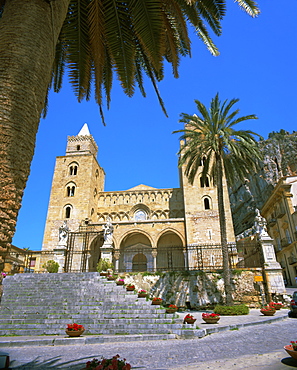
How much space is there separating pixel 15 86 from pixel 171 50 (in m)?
4.50

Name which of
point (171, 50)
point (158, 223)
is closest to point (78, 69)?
point (171, 50)

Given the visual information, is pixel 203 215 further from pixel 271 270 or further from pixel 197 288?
pixel 271 270

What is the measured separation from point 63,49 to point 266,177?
40.8m

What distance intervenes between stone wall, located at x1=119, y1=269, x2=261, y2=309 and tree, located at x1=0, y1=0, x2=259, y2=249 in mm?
10699

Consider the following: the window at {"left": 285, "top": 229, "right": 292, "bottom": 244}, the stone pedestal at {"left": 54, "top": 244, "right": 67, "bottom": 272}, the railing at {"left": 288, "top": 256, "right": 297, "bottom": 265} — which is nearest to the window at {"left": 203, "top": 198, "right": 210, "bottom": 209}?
the window at {"left": 285, "top": 229, "right": 292, "bottom": 244}

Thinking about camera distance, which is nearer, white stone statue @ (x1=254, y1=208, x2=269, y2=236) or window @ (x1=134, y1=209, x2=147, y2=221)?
white stone statue @ (x1=254, y1=208, x2=269, y2=236)

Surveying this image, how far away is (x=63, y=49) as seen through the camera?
6668 millimetres

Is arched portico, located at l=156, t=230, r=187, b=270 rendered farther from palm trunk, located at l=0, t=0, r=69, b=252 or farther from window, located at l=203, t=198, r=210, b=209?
palm trunk, located at l=0, t=0, r=69, b=252

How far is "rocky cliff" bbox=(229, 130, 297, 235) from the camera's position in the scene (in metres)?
41.8

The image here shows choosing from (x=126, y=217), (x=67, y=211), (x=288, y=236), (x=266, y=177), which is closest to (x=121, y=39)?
(x=67, y=211)

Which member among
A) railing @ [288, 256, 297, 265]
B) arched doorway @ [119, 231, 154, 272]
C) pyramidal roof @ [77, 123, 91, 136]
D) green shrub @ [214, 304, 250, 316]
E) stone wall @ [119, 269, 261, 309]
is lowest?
green shrub @ [214, 304, 250, 316]

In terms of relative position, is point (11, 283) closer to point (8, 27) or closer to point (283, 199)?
point (8, 27)

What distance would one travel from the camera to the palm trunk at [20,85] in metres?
2.98

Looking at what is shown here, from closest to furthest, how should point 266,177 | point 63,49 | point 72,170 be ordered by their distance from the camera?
point 63,49
point 72,170
point 266,177
